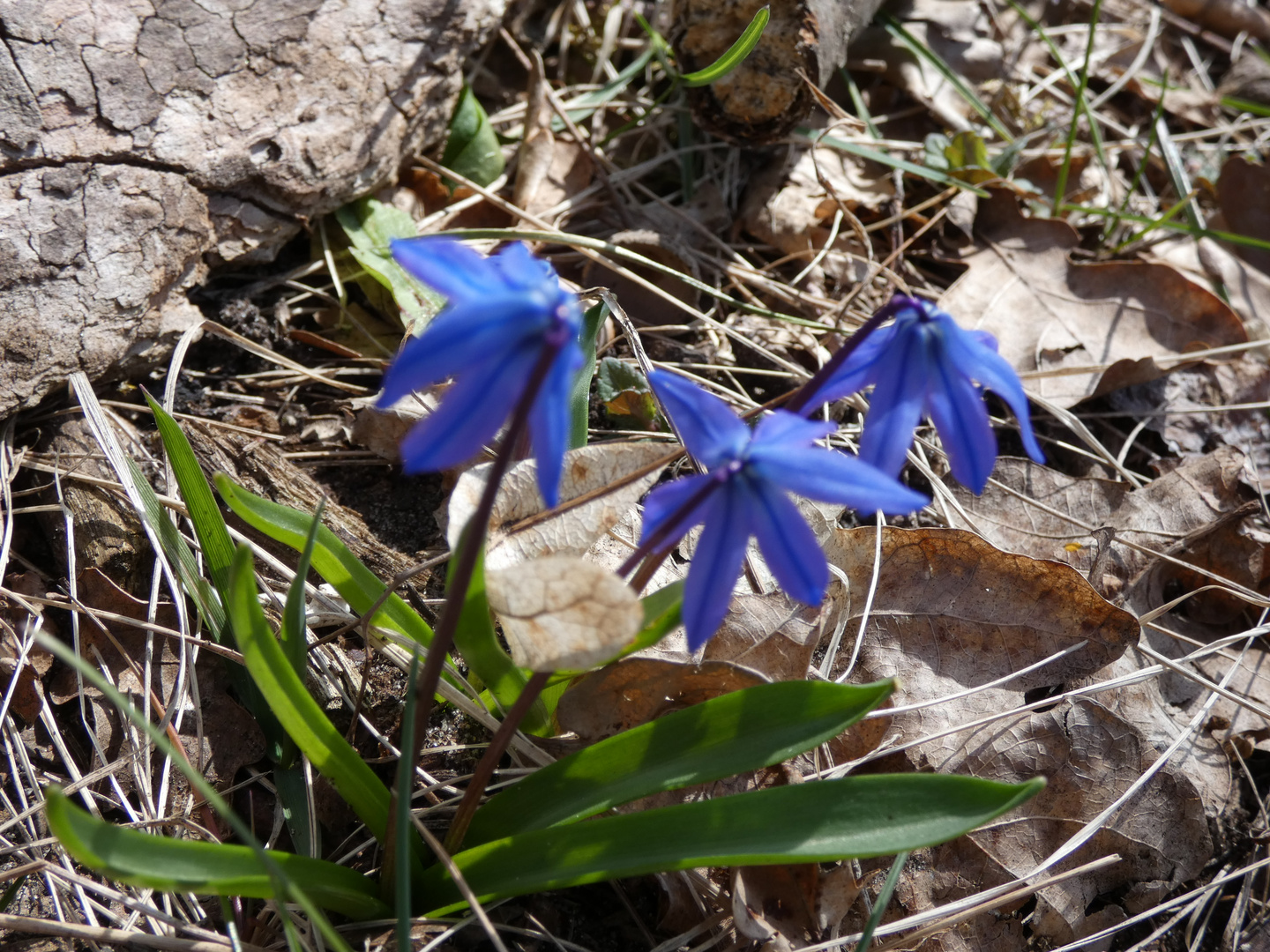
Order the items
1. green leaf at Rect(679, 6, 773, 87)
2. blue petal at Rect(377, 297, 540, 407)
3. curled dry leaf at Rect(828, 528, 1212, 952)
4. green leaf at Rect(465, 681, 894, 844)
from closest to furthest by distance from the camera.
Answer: blue petal at Rect(377, 297, 540, 407), green leaf at Rect(465, 681, 894, 844), curled dry leaf at Rect(828, 528, 1212, 952), green leaf at Rect(679, 6, 773, 87)

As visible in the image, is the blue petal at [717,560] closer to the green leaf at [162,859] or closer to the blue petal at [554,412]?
the blue petal at [554,412]

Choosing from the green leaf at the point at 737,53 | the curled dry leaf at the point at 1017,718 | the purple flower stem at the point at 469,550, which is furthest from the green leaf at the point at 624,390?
the purple flower stem at the point at 469,550

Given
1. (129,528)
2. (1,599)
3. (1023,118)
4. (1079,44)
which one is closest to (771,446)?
(129,528)

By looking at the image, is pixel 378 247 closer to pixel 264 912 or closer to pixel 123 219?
pixel 123 219

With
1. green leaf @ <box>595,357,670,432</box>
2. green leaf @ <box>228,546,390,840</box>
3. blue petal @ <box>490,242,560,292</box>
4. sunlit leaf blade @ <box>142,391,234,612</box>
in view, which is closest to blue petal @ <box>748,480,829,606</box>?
blue petal @ <box>490,242,560,292</box>

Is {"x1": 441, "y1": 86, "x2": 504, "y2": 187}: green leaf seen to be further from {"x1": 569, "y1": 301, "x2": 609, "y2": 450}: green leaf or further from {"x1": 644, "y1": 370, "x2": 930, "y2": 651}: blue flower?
{"x1": 644, "y1": 370, "x2": 930, "y2": 651}: blue flower

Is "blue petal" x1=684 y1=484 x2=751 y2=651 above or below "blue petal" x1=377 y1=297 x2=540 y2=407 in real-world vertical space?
below

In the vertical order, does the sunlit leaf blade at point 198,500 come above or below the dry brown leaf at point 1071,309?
above
